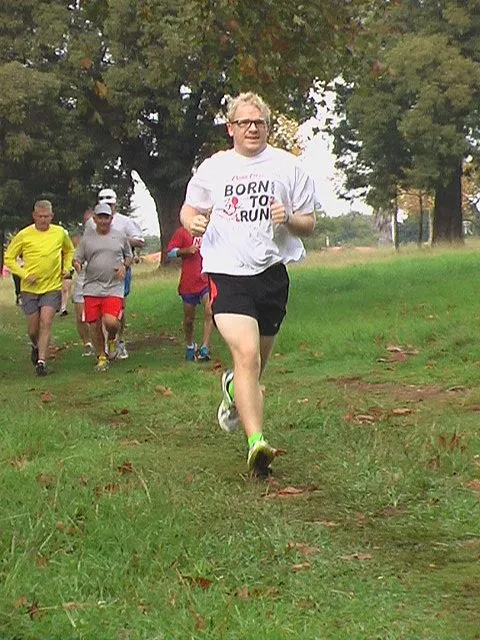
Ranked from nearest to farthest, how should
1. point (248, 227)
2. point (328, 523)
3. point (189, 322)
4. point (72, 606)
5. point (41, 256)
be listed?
1. point (72, 606)
2. point (328, 523)
3. point (248, 227)
4. point (41, 256)
5. point (189, 322)

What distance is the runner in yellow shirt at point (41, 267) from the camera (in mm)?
13703

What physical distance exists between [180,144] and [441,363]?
27.5 meters

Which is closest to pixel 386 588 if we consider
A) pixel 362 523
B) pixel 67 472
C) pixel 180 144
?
pixel 362 523

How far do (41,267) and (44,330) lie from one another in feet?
2.25

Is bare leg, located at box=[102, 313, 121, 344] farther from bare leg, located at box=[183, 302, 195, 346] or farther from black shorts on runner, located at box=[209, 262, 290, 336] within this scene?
black shorts on runner, located at box=[209, 262, 290, 336]

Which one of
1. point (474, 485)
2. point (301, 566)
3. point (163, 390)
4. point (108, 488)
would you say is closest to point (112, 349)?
point (163, 390)

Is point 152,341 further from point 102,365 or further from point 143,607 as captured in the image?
point 143,607

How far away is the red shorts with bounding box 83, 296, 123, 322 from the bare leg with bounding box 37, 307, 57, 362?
1.27 feet

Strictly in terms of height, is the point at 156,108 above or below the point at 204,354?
above

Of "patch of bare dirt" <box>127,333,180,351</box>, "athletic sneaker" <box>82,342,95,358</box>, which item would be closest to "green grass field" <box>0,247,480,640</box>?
"athletic sneaker" <box>82,342,95,358</box>

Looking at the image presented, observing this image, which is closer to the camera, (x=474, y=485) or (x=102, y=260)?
(x=474, y=485)

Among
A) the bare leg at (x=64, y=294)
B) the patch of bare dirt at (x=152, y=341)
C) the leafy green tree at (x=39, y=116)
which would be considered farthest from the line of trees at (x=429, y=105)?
the patch of bare dirt at (x=152, y=341)

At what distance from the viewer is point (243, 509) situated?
585cm

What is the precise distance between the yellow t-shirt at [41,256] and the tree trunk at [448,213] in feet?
95.6
